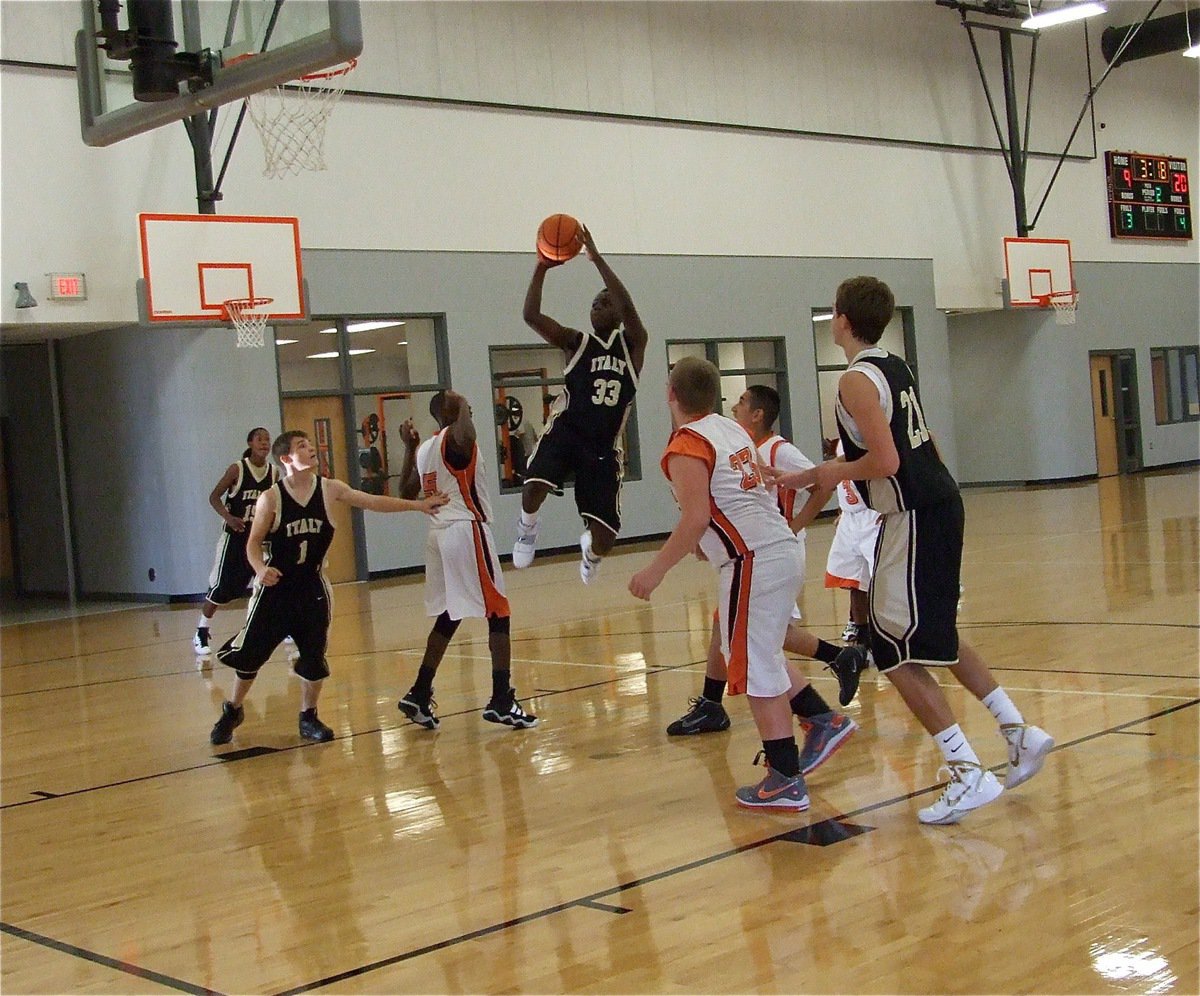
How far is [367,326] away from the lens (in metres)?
16.2

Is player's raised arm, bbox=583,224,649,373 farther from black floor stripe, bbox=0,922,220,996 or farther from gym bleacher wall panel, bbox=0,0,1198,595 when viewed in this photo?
gym bleacher wall panel, bbox=0,0,1198,595

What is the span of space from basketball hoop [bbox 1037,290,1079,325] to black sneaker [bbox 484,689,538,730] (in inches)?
688

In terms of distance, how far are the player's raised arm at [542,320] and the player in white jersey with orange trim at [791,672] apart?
84 centimetres

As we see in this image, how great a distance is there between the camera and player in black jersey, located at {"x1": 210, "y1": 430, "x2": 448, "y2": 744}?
6523 mm

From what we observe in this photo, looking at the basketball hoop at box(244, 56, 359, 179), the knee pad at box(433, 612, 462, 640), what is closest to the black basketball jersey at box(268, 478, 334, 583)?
the knee pad at box(433, 612, 462, 640)

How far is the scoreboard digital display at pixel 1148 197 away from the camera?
79.0 feet

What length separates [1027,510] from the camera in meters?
18.3

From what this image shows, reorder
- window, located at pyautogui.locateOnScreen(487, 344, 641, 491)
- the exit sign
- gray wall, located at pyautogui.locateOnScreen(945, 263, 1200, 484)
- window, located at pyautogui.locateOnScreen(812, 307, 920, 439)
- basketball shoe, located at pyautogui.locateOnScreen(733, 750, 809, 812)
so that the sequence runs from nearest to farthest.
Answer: basketball shoe, located at pyautogui.locateOnScreen(733, 750, 809, 812)
the exit sign
window, located at pyautogui.locateOnScreen(487, 344, 641, 491)
window, located at pyautogui.locateOnScreen(812, 307, 920, 439)
gray wall, located at pyautogui.locateOnScreen(945, 263, 1200, 484)

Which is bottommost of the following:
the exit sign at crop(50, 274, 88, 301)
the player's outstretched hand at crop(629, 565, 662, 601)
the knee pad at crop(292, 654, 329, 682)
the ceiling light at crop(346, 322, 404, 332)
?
the knee pad at crop(292, 654, 329, 682)

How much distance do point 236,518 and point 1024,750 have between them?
21.7 feet

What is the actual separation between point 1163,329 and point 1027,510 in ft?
29.2

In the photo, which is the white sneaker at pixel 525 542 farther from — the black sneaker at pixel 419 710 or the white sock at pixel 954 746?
the white sock at pixel 954 746

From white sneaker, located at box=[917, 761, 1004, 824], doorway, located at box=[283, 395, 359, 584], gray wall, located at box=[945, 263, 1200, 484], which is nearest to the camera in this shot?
white sneaker, located at box=[917, 761, 1004, 824]

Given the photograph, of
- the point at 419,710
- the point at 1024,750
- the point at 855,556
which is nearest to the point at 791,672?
the point at 1024,750
